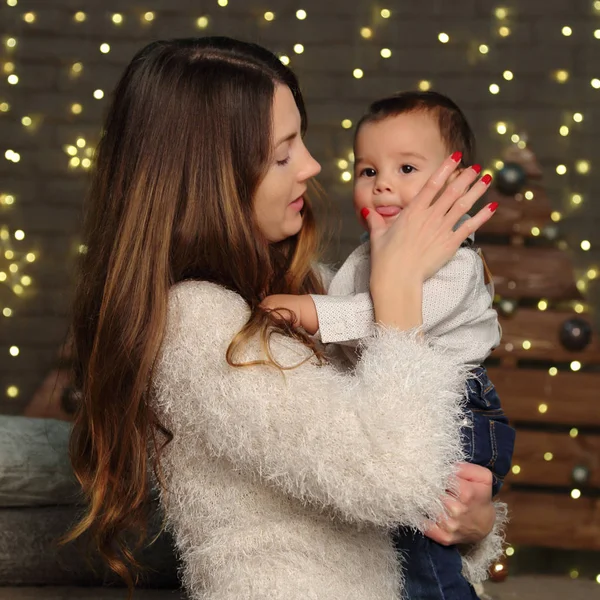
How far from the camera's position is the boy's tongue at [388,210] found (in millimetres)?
2012

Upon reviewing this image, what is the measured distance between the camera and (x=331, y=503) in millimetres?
1400

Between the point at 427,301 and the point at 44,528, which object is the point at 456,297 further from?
the point at 44,528

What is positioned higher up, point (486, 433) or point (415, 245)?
point (415, 245)

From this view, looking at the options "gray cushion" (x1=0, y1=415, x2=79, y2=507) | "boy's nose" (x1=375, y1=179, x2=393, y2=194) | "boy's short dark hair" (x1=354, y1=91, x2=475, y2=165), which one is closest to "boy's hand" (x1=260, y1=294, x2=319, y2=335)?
"boy's nose" (x1=375, y1=179, x2=393, y2=194)

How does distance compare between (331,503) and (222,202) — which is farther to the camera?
(222,202)

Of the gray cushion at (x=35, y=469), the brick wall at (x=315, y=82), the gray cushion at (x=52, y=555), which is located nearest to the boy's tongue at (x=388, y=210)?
the gray cushion at (x=52, y=555)

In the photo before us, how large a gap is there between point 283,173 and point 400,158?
1.57 ft

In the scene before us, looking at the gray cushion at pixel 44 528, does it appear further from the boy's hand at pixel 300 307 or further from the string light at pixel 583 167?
the string light at pixel 583 167

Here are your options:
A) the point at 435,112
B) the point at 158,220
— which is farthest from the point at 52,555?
the point at 435,112

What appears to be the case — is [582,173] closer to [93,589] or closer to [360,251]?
[360,251]

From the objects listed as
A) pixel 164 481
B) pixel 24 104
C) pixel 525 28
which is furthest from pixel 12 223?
pixel 164 481

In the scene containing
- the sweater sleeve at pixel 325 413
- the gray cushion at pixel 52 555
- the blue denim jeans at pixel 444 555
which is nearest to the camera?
the sweater sleeve at pixel 325 413

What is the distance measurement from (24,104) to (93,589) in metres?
2.32

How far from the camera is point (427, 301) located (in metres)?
1.75
